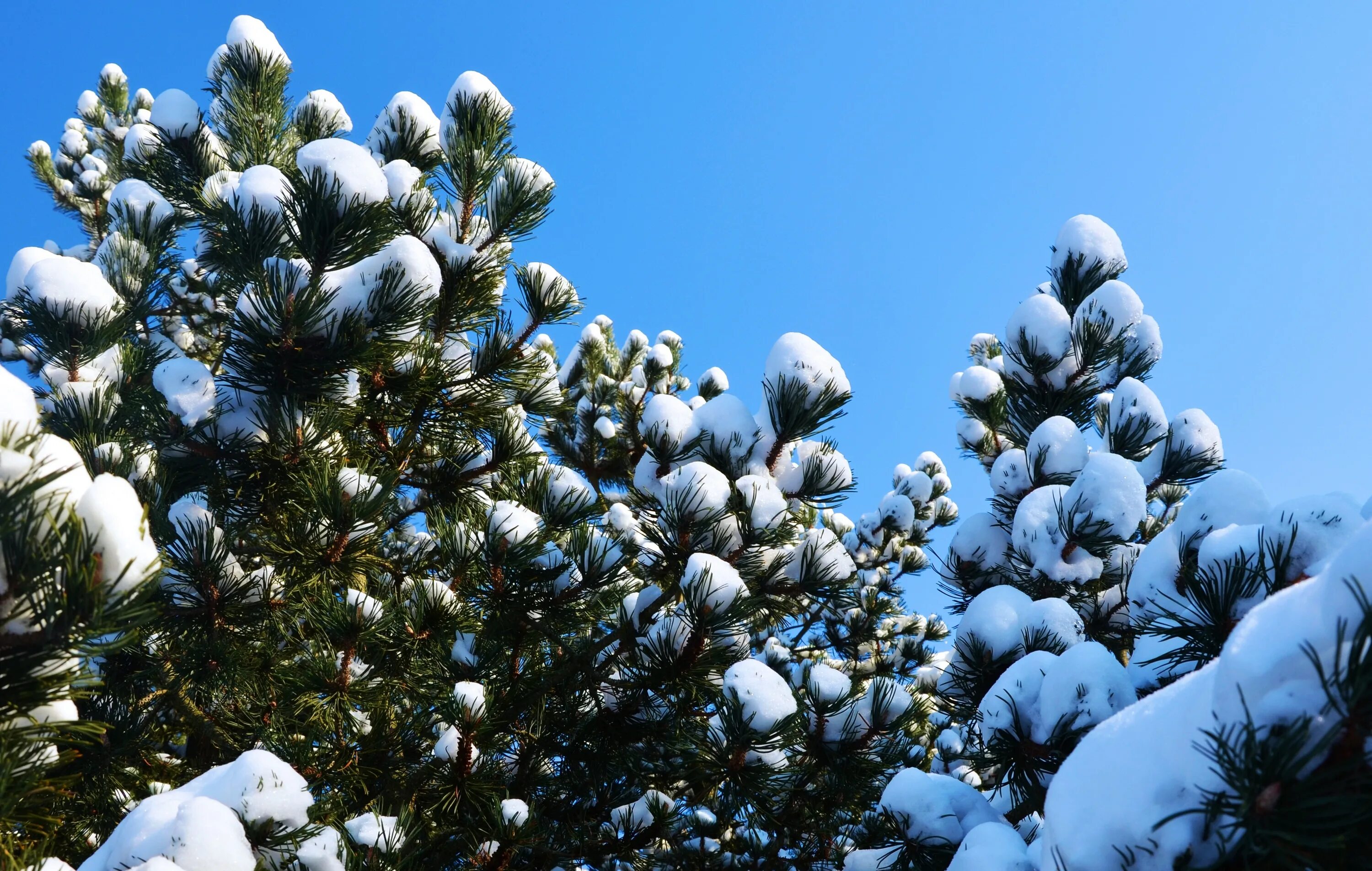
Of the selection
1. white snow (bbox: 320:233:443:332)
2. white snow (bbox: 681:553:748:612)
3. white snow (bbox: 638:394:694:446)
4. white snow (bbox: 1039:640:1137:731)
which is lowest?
white snow (bbox: 1039:640:1137:731)

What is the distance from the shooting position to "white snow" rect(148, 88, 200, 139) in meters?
4.08

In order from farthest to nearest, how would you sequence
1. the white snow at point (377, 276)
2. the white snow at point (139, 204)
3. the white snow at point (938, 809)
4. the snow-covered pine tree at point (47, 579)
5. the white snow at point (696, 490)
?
1. the white snow at point (139, 204)
2. the white snow at point (377, 276)
3. the white snow at point (696, 490)
4. the white snow at point (938, 809)
5. the snow-covered pine tree at point (47, 579)

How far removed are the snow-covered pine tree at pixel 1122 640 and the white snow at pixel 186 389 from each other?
250 cm

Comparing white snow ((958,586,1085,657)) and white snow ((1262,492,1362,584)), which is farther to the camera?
white snow ((958,586,1085,657))

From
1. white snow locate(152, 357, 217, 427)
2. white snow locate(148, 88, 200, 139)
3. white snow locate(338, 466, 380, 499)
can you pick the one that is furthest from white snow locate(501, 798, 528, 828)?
white snow locate(148, 88, 200, 139)

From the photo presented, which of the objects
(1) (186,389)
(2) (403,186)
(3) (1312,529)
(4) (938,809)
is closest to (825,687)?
(4) (938,809)

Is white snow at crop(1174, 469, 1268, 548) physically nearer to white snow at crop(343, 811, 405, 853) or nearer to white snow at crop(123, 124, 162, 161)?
white snow at crop(343, 811, 405, 853)

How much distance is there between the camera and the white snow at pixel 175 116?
408cm

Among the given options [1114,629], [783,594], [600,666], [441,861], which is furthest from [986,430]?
[441,861]

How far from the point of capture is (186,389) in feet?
9.10

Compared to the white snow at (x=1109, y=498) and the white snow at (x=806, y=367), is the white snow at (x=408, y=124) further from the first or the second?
the white snow at (x=1109, y=498)

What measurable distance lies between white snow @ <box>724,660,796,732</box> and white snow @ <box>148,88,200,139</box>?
3.94 m

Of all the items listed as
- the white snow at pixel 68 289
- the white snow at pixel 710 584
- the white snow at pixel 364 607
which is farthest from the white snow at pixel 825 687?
the white snow at pixel 68 289

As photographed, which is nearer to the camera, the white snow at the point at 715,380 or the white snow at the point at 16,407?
the white snow at the point at 16,407
